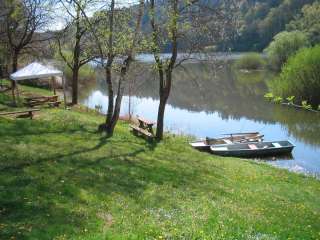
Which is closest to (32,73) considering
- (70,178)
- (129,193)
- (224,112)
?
(70,178)

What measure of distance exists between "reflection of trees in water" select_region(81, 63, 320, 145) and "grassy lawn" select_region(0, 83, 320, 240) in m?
8.11

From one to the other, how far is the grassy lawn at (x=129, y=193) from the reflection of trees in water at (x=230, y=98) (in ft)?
26.6

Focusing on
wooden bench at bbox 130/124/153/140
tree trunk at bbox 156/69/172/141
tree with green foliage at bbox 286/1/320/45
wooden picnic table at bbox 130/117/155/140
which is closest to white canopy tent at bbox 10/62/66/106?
wooden picnic table at bbox 130/117/155/140

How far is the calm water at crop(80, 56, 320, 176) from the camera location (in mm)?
34188

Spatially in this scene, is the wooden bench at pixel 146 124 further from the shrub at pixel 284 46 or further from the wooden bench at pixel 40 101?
the shrub at pixel 284 46

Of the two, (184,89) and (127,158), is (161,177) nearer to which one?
(127,158)

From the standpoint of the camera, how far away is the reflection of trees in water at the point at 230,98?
41656 mm

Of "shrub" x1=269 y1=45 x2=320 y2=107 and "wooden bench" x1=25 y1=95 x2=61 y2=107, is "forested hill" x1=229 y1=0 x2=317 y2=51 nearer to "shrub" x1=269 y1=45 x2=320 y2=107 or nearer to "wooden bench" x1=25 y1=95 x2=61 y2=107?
"shrub" x1=269 y1=45 x2=320 y2=107

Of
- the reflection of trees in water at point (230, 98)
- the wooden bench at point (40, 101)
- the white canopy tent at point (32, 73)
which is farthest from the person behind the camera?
the reflection of trees in water at point (230, 98)

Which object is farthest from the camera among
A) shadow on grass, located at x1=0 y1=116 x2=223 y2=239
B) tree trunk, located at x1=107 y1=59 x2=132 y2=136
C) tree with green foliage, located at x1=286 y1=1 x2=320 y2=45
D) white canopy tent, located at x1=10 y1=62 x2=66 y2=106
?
tree with green foliage, located at x1=286 y1=1 x2=320 y2=45

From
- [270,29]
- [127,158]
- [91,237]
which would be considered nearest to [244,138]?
[127,158]

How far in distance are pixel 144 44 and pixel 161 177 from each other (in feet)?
32.1

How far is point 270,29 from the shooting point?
177625mm

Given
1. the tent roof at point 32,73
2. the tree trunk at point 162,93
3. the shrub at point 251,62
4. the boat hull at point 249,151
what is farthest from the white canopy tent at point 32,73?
the shrub at point 251,62
